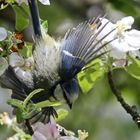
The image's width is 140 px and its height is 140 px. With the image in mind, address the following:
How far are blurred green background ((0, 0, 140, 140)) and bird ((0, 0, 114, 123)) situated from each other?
1.26 m

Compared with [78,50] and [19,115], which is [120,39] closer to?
[78,50]

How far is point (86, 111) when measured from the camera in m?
3.25

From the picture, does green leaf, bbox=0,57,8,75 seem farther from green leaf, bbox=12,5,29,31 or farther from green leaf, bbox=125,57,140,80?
green leaf, bbox=125,57,140,80

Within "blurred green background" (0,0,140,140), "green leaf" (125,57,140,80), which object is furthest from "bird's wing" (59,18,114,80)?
"blurred green background" (0,0,140,140)

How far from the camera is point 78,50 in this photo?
56.8 inches

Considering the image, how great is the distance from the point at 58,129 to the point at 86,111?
1761mm

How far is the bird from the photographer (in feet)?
4.71

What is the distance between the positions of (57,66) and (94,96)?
1.82 m

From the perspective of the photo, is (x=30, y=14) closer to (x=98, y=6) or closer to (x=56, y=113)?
(x=56, y=113)

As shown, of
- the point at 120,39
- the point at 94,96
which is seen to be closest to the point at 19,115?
the point at 120,39

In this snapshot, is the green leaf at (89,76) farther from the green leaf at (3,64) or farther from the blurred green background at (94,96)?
the blurred green background at (94,96)

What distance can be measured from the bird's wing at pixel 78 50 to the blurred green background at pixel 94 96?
1.26 metres

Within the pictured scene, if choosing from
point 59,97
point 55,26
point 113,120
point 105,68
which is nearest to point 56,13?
point 55,26

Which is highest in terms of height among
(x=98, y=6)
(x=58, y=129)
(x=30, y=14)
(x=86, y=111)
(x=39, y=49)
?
(x=98, y=6)
